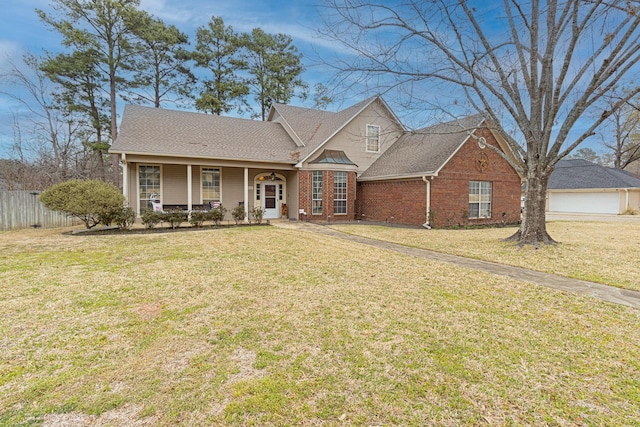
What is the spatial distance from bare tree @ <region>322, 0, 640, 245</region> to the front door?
372 inches

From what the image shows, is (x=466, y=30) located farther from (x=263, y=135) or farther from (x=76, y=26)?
(x=76, y=26)

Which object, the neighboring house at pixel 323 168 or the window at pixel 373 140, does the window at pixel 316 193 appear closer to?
the neighboring house at pixel 323 168

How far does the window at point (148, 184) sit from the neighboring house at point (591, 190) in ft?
104

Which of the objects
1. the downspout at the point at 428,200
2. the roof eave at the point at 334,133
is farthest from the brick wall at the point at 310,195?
the downspout at the point at 428,200

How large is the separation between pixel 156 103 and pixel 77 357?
25658 mm

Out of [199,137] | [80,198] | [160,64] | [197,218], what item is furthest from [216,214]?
[160,64]

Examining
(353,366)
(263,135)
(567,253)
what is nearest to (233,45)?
(263,135)

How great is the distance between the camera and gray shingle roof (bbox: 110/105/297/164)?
14.3 meters

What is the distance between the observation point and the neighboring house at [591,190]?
24964 mm

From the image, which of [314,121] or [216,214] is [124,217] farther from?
[314,121]

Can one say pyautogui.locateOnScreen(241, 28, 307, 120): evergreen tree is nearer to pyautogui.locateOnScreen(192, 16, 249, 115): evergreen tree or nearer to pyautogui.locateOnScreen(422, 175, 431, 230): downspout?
pyautogui.locateOnScreen(192, 16, 249, 115): evergreen tree

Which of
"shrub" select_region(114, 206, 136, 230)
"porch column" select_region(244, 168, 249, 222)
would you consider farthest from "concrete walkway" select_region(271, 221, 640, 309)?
"shrub" select_region(114, 206, 136, 230)

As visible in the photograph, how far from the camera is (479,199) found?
16.1 meters

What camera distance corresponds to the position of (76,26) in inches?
815
